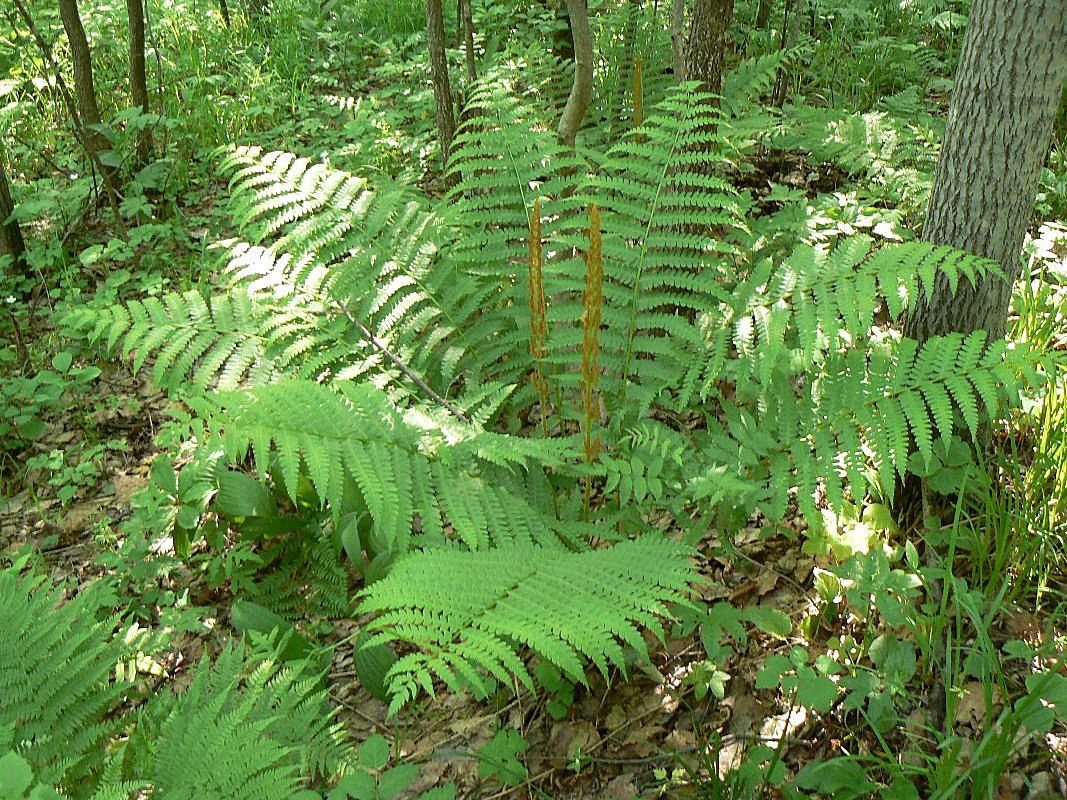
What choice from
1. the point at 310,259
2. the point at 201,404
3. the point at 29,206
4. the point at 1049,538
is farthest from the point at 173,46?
the point at 1049,538

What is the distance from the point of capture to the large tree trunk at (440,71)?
3.77 metres

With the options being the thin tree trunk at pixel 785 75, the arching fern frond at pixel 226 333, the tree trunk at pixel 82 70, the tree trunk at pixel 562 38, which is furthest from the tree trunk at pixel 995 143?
the tree trunk at pixel 82 70

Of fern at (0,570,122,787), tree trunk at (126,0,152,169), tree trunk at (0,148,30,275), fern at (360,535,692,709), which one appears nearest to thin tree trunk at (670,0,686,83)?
fern at (360,535,692,709)

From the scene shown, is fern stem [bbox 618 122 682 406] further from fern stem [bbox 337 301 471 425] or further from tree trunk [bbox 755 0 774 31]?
tree trunk [bbox 755 0 774 31]

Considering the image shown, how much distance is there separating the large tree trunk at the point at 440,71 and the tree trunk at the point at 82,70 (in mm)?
1889

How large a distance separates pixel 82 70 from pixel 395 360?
3214mm

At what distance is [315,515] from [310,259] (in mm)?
840

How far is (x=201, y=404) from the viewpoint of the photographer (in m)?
1.80

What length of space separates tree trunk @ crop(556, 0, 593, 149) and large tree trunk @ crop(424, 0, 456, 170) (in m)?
0.80

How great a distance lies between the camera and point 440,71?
155 inches

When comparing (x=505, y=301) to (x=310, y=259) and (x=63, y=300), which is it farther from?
(x=63, y=300)

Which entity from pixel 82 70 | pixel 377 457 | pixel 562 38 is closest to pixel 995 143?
pixel 377 457

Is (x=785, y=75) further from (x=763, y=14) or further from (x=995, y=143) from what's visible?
(x=995, y=143)

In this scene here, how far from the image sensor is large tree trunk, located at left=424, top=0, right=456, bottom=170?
12.4ft
